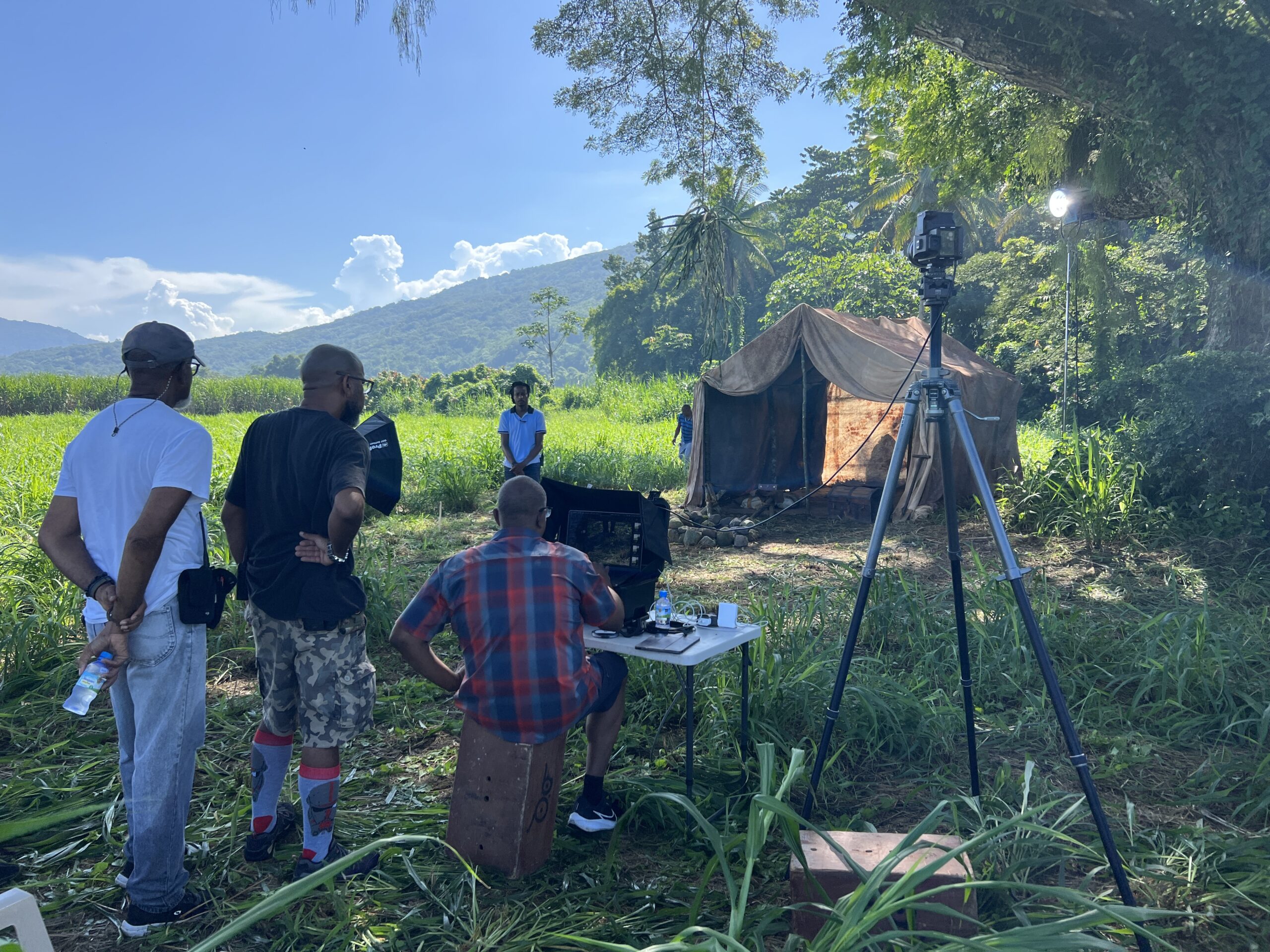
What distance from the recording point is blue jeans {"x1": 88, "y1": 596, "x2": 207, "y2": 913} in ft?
7.98

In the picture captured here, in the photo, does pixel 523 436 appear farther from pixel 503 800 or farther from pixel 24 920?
pixel 24 920

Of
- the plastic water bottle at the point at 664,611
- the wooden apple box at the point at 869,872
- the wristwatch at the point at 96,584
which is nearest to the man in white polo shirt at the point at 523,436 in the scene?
the plastic water bottle at the point at 664,611

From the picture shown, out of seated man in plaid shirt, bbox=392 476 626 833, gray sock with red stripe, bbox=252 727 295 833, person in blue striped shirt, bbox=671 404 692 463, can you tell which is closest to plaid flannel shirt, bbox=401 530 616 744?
seated man in plaid shirt, bbox=392 476 626 833

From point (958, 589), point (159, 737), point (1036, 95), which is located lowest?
point (159, 737)

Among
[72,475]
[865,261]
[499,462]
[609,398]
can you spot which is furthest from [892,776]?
[609,398]

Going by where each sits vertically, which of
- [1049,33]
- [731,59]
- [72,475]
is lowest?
[72,475]

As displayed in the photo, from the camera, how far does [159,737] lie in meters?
2.45

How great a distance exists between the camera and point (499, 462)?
1223 cm

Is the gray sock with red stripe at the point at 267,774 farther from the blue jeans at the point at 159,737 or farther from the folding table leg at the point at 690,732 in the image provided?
the folding table leg at the point at 690,732

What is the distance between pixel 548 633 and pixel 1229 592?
5708mm

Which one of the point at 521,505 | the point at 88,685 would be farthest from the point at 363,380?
the point at 88,685

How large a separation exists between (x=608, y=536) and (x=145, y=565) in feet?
5.86

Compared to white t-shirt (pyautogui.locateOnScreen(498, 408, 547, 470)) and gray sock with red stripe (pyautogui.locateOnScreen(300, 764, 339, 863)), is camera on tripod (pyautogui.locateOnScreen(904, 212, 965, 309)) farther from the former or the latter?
white t-shirt (pyautogui.locateOnScreen(498, 408, 547, 470))

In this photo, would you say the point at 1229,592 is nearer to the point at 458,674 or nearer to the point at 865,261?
the point at 458,674
